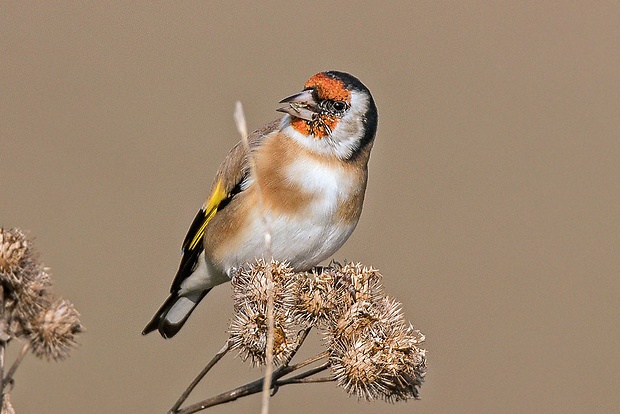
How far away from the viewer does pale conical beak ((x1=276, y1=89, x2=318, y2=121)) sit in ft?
14.6

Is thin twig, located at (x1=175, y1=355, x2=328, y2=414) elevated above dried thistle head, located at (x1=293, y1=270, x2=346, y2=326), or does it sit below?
below

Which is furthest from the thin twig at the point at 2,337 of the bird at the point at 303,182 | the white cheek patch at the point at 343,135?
the white cheek patch at the point at 343,135

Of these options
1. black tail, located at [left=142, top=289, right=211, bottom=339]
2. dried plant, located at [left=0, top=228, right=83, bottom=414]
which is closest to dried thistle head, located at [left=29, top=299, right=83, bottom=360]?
dried plant, located at [left=0, top=228, right=83, bottom=414]

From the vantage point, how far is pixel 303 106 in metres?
4.48

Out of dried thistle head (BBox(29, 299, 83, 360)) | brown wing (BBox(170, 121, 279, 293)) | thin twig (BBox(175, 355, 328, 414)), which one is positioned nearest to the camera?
dried thistle head (BBox(29, 299, 83, 360))

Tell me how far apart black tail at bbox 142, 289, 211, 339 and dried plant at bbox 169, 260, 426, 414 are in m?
1.61

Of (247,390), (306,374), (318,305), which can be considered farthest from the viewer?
(318,305)

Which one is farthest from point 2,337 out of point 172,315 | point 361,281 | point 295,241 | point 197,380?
point 172,315

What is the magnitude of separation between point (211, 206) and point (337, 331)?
1570mm

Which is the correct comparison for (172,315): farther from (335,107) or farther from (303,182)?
(335,107)

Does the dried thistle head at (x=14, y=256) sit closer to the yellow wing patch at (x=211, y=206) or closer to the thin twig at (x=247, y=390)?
the thin twig at (x=247, y=390)

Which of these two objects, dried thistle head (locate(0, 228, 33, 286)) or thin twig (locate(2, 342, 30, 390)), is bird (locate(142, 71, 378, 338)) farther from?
thin twig (locate(2, 342, 30, 390))

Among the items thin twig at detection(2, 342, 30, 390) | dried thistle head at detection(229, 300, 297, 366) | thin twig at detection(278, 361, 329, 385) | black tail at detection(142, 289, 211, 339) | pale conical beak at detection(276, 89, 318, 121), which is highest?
pale conical beak at detection(276, 89, 318, 121)

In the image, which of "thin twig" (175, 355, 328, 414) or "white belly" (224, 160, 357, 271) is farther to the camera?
"white belly" (224, 160, 357, 271)
